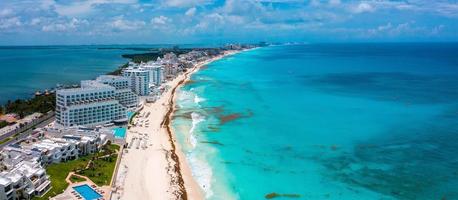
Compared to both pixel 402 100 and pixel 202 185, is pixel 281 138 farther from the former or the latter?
pixel 402 100

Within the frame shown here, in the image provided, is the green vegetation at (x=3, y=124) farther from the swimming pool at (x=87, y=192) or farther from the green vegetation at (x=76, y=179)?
the swimming pool at (x=87, y=192)

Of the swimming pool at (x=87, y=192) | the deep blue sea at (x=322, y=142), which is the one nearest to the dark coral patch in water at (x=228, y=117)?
the deep blue sea at (x=322, y=142)

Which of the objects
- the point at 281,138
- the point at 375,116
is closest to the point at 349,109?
the point at 375,116

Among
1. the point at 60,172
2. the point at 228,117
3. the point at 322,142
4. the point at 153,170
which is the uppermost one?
the point at 228,117

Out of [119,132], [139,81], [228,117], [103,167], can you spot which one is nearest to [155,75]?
[139,81]

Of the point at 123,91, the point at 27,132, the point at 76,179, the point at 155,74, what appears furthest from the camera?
the point at 155,74

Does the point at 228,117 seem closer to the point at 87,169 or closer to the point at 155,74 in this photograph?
the point at 87,169
